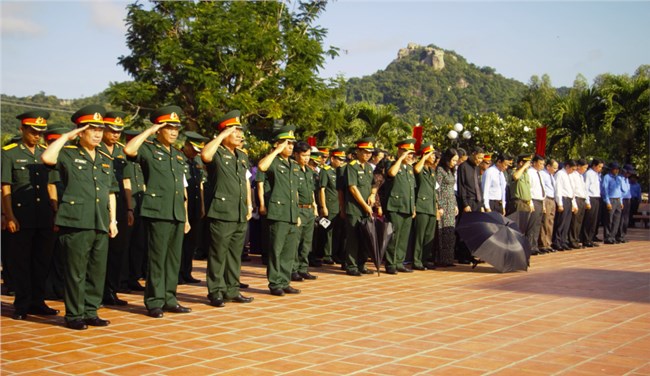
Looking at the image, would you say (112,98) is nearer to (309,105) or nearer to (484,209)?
(309,105)

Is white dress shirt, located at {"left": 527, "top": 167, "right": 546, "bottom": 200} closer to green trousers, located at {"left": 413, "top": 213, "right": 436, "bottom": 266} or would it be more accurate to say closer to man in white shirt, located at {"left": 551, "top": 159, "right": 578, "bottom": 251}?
man in white shirt, located at {"left": 551, "top": 159, "right": 578, "bottom": 251}

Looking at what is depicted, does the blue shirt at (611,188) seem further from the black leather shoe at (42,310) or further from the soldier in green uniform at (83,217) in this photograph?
the black leather shoe at (42,310)

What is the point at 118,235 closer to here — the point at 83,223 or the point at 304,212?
the point at 83,223

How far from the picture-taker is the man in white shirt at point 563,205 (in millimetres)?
14914

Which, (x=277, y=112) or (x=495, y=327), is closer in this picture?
(x=495, y=327)

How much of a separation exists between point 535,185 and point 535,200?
270 millimetres

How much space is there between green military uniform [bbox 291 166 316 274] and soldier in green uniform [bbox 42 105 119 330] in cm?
291

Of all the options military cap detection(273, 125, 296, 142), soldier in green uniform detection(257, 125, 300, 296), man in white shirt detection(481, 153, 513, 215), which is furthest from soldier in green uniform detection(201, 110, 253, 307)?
man in white shirt detection(481, 153, 513, 215)

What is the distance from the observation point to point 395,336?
21.1ft

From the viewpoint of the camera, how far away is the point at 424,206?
11.3 m

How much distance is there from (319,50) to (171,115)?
23.0 m

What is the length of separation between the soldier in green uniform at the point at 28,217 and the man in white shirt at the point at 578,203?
10.8 meters

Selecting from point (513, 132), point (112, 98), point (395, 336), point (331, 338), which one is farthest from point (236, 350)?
point (513, 132)

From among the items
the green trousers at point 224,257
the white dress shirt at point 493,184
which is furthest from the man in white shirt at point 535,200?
the green trousers at point 224,257
